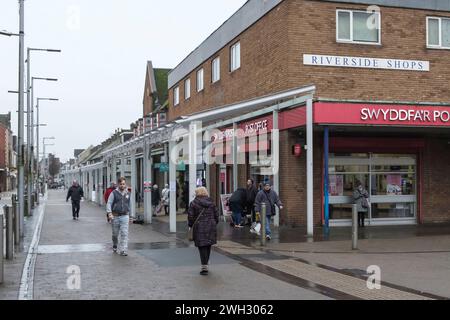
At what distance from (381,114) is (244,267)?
7.50 m

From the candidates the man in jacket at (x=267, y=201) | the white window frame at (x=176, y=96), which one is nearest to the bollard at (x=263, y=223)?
the man in jacket at (x=267, y=201)

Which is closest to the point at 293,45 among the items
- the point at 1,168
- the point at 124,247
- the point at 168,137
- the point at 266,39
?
the point at 266,39

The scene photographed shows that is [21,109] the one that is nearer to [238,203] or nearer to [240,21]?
[238,203]

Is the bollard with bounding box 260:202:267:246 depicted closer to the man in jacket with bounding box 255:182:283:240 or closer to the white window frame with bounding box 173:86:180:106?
the man in jacket with bounding box 255:182:283:240

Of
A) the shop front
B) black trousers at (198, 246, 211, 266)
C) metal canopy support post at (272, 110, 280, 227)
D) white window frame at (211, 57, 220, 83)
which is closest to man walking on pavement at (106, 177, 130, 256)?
black trousers at (198, 246, 211, 266)

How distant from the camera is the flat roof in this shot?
19.6 metres

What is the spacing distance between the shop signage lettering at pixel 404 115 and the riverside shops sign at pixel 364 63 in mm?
3238

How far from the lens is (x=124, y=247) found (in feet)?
41.9

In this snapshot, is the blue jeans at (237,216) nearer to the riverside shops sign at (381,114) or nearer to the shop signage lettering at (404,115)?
the riverside shops sign at (381,114)

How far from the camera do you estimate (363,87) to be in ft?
62.7

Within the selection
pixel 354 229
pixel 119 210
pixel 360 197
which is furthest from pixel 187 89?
pixel 354 229
